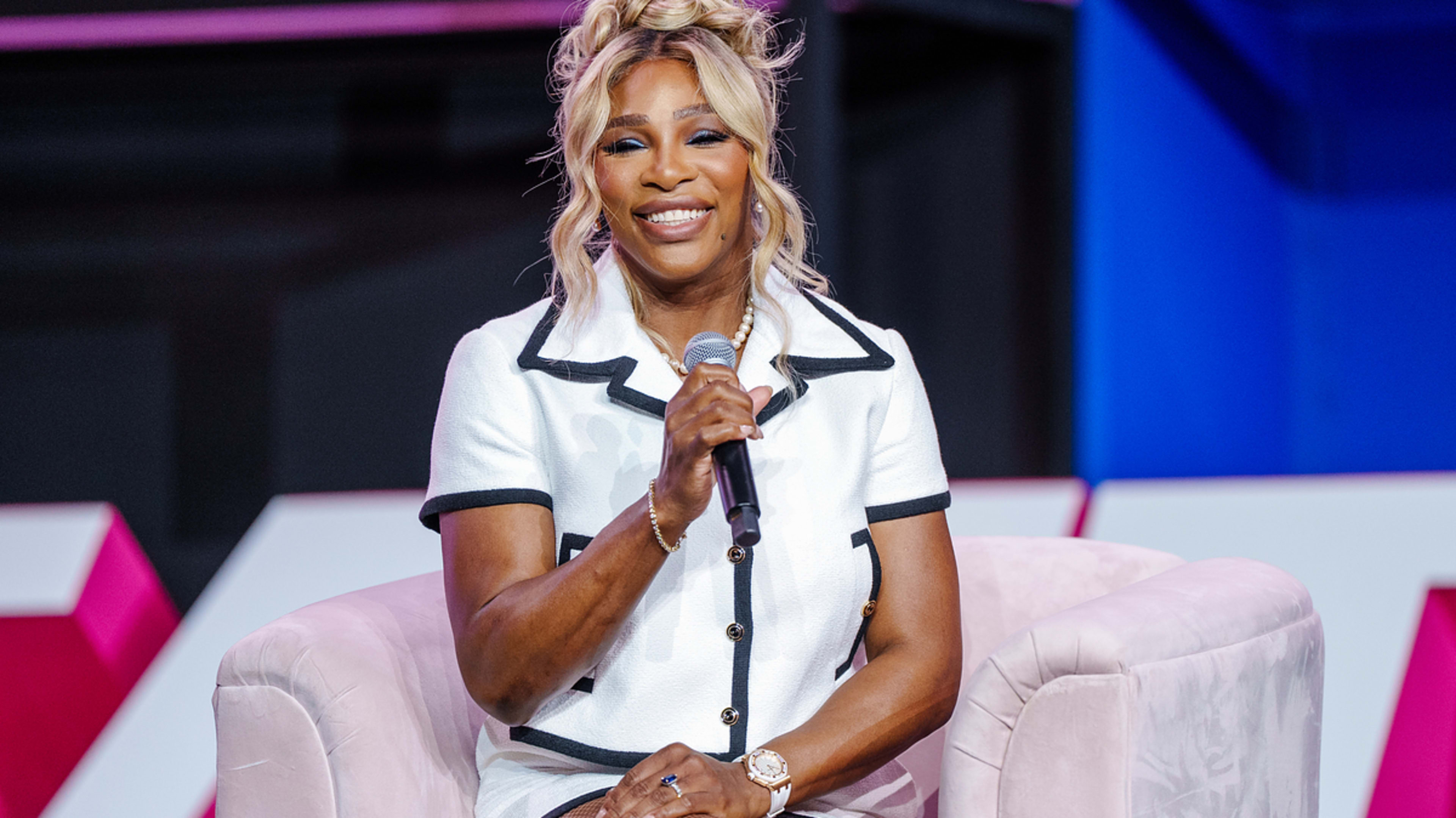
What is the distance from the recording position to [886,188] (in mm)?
3781

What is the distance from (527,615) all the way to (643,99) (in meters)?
0.57

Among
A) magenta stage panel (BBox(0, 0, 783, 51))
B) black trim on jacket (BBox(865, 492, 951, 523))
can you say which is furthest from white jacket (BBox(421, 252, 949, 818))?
magenta stage panel (BBox(0, 0, 783, 51))

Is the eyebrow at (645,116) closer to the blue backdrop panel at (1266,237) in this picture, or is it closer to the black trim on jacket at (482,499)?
the black trim on jacket at (482,499)

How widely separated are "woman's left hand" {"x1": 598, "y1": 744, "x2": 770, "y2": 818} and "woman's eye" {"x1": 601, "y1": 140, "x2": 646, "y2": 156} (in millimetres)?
630

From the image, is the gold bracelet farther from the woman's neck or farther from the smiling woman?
the woman's neck

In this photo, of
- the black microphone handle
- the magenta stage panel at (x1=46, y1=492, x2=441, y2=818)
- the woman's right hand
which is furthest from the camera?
the magenta stage panel at (x1=46, y1=492, x2=441, y2=818)

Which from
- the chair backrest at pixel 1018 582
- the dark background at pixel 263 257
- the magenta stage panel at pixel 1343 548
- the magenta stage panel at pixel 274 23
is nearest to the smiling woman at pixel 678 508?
the chair backrest at pixel 1018 582

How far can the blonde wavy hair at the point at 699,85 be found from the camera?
56.9 inches

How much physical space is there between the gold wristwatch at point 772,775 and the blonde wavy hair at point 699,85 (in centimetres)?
44

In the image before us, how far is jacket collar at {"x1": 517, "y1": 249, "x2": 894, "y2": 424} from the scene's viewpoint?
143 cm

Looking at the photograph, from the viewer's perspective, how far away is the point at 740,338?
1.53m

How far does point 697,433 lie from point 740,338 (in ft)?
1.30

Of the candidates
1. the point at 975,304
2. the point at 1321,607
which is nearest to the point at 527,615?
the point at 1321,607

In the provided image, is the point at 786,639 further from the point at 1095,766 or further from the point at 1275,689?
the point at 1275,689
